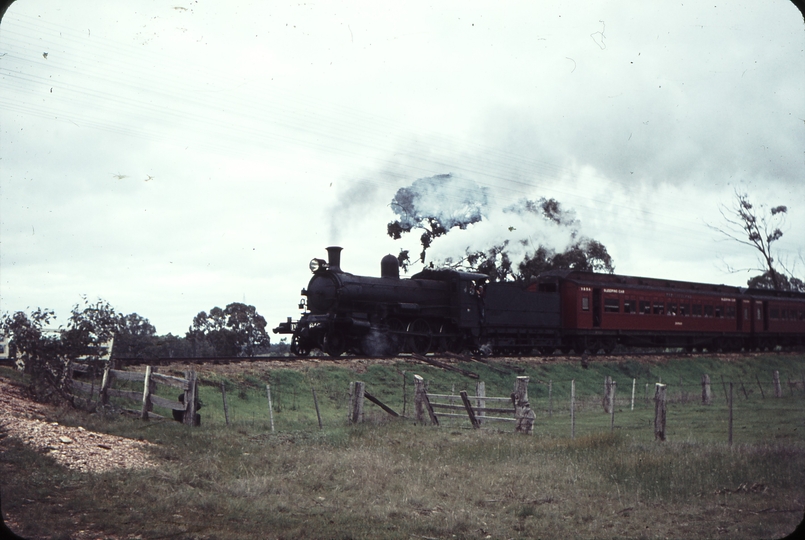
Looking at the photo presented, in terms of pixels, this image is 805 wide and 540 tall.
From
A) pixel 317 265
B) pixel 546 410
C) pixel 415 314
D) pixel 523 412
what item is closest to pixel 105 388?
pixel 523 412

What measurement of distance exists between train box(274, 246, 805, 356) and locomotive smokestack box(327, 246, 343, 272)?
37 millimetres

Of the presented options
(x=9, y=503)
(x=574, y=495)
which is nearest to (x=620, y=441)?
(x=574, y=495)

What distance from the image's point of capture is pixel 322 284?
23469 mm

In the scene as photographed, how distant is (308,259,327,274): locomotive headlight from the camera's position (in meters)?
23.9

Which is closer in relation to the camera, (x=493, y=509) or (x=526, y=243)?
(x=493, y=509)

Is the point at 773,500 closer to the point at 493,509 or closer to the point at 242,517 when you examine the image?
the point at 493,509

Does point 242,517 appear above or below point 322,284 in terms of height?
below

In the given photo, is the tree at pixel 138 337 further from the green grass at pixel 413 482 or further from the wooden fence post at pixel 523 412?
the wooden fence post at pixel 523 412

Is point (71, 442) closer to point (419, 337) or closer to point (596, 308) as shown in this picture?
point (419, 337)

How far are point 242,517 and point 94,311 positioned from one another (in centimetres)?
924

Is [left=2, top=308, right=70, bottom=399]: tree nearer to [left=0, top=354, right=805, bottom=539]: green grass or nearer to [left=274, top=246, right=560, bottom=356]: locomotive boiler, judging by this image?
[left=0, top=354, right=805, bottom=539]: green grass

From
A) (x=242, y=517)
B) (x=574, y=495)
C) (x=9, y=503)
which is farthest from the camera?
(x=574, y=495)

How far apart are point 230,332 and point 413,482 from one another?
1114 inches

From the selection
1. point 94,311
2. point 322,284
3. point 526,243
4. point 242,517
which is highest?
point 526,243
